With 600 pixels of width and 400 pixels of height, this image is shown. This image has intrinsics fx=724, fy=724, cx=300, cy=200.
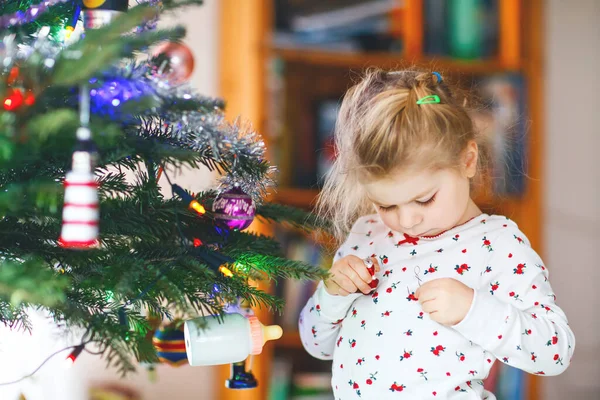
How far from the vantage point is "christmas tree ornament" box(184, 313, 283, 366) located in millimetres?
774

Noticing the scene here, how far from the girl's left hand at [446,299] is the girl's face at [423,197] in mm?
85

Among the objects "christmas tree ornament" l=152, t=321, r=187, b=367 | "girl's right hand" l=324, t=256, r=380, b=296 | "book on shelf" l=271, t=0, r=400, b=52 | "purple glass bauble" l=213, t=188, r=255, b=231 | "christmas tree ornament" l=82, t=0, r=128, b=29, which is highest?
"book on shelf" l=271, t=0, r=400, b=52

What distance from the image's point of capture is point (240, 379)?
0.87m

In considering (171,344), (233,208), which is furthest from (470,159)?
(171,344)

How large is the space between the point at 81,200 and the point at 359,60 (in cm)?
170

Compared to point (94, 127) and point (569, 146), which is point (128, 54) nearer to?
point (94, 127)

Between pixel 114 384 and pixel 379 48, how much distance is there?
1.29m

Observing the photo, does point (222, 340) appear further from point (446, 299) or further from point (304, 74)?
point (304, 74)

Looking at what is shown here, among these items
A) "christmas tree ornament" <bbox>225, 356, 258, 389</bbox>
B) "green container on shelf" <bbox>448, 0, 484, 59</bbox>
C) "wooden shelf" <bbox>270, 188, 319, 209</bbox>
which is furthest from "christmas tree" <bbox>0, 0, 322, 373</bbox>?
"green container on shelf" <bbox>448, 0, 484, 59</bbox>

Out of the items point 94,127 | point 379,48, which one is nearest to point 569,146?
point 379,48

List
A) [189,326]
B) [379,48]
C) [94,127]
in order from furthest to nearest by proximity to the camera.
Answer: [379,48] → [189,326] → [94,127]

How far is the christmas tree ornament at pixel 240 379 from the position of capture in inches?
33.9

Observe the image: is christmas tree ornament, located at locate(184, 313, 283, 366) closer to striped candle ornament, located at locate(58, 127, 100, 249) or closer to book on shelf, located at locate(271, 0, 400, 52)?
striped candle ornament, located at locate(58, 127, 100, 249)

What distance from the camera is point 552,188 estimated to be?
2.68 metres
